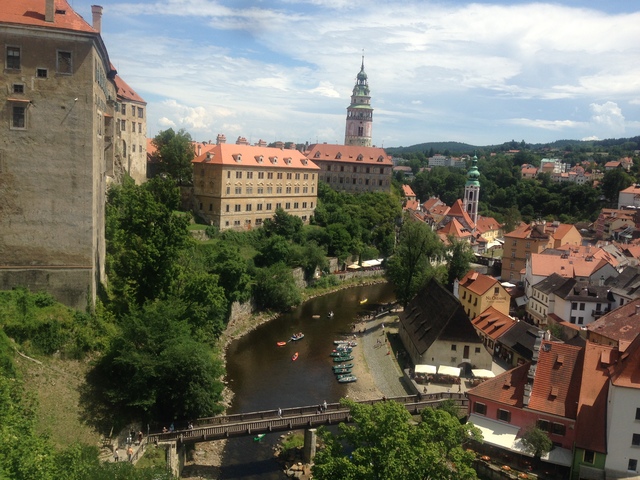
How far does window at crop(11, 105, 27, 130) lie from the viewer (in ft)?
74.1

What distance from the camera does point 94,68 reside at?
924 inches

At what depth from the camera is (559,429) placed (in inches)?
861

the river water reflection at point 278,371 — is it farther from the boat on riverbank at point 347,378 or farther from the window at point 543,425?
the window at point 543,425

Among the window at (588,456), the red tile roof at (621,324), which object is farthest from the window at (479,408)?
the red tile roof at (621,324)

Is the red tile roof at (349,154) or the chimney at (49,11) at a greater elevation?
the chimney at (49,11)

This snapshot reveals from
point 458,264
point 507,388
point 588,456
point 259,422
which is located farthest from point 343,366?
point 458,264

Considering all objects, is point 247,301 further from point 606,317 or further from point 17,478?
point 17,478

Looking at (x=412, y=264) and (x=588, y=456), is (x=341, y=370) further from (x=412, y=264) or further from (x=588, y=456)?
(x=588, y=456)

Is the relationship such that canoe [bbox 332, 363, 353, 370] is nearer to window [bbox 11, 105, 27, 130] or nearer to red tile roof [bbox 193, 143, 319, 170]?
window [bbox 11, 105, 27, 130]

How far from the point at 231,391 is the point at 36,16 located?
19.8 m

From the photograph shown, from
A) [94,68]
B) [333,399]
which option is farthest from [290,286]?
[94,68]

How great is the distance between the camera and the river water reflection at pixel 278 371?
2297cm

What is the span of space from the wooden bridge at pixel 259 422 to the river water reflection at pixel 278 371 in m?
1.47

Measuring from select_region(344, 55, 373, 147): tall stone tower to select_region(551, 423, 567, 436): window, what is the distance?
3618 inches
